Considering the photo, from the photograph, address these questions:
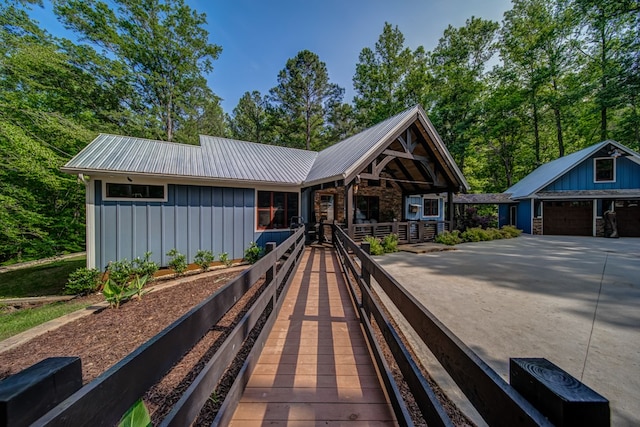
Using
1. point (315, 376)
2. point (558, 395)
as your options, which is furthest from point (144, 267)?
point (558, 395)

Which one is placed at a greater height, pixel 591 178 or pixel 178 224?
pixel 591 178

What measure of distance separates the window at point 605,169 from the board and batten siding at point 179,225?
18.8m

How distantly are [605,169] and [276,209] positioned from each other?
1903 cm

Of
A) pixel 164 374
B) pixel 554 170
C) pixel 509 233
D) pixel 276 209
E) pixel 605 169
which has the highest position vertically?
pixel 554 170

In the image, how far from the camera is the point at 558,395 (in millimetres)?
582

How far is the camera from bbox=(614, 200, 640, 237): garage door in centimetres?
1325

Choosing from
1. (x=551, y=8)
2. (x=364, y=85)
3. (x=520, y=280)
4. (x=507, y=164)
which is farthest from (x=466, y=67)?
(x=520, y=280)

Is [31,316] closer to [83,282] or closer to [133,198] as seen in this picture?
[83,282]

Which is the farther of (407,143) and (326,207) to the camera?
(326,207)

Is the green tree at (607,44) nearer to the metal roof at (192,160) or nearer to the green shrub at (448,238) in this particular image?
the green shrub at (448,238)

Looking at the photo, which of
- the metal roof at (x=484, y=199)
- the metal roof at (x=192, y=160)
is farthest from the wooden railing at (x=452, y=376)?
the metal roof at (x=484, y=199)

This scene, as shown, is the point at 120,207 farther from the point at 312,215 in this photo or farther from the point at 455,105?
the point at 455,105

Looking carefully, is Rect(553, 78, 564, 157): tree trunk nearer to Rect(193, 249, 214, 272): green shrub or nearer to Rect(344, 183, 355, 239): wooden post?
Rect(344, 183, 355, 239): wooden post

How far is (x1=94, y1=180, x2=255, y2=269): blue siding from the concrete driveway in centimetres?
507
